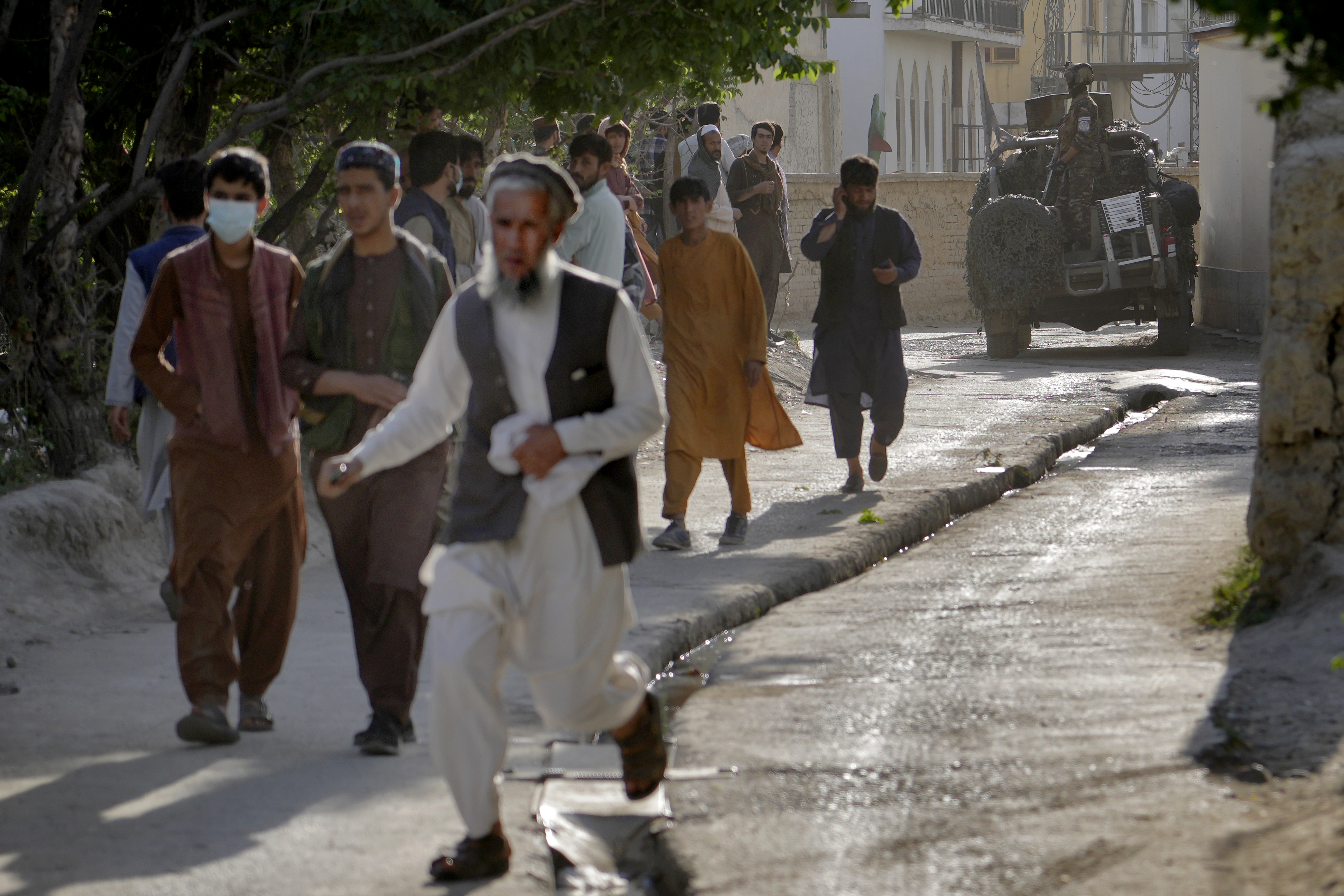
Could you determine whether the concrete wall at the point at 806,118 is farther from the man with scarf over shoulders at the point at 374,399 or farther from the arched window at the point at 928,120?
the man with scarf over shoulders at the point at 374,399

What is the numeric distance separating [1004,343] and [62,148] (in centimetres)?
1174

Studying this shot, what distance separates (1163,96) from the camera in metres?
53.0

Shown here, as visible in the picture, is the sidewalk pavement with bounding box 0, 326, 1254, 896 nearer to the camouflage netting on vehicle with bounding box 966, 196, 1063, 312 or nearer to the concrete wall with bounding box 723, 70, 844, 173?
the camouflage netting on vehicle with bounding box 966, 196, 1063, 312

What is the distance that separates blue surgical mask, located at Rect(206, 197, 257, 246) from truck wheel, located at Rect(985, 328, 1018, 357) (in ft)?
44.0

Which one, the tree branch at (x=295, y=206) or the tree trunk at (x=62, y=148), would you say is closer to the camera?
the tree trunk at (x=62, y=148)

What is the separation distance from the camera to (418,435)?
3.77m

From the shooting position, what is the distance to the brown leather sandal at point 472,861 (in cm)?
353

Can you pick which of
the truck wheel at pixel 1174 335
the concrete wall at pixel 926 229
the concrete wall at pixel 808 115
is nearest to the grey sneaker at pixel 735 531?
the truck wheel at pixel 1174 335

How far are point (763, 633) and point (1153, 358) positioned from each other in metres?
11.9

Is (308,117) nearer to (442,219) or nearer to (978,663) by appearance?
(442,219)

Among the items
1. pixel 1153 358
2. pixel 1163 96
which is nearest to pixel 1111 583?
pixel 1153 358

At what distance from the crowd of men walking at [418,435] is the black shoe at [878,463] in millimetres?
2356

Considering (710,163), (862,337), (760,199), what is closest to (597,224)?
(862,337)

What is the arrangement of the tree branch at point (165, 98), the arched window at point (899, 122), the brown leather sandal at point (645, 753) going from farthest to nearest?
the arched window at point (899, 122), the tree branch at point (165, 98), the brown leather sandal at point (645, 753)
